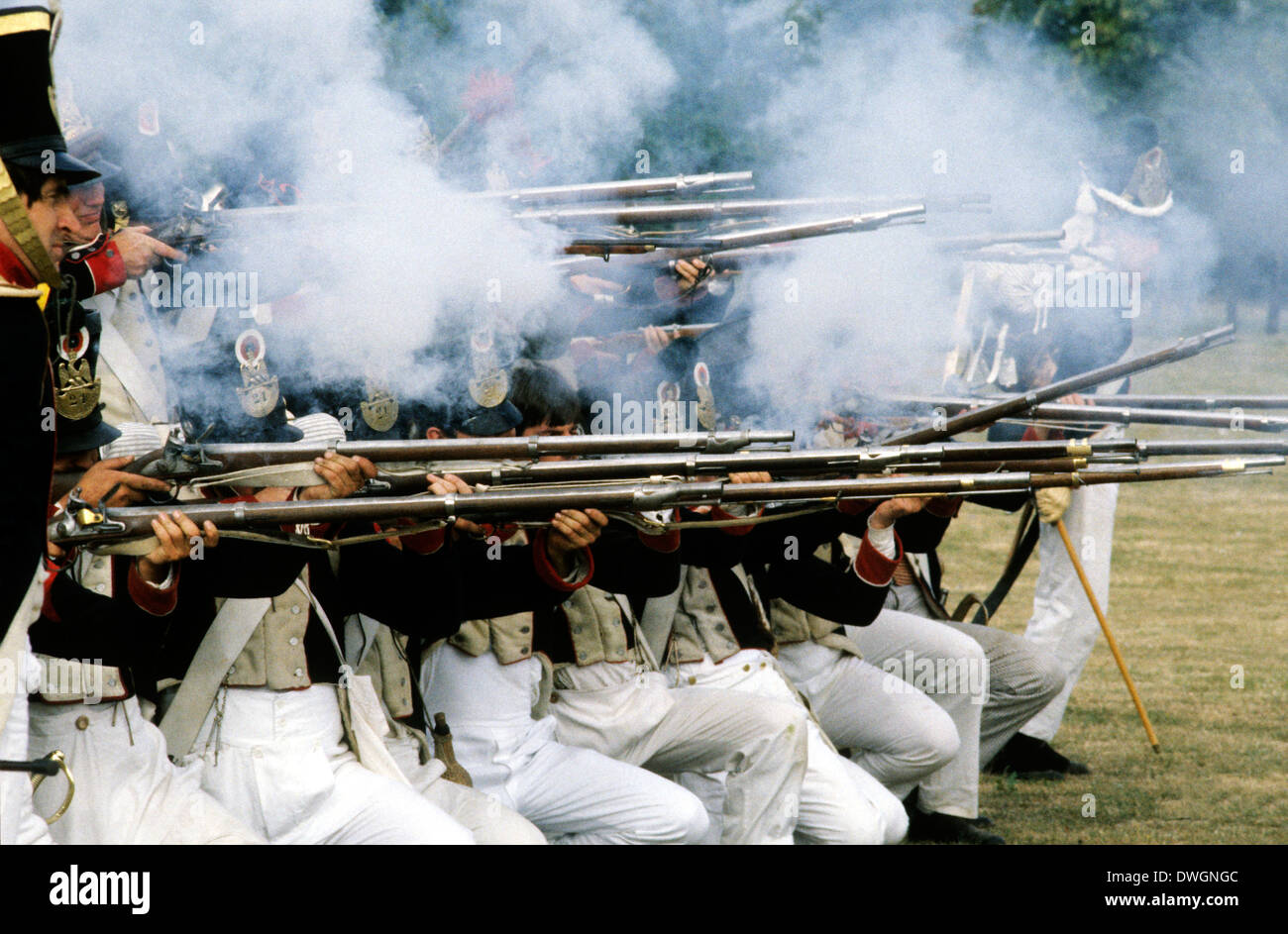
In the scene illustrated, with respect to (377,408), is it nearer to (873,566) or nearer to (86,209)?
(86,209)

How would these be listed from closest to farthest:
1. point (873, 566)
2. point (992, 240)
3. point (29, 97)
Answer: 1. point (29, 97)
2. point (873, 566)
3. point (992, 240)

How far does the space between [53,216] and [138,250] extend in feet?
5.34

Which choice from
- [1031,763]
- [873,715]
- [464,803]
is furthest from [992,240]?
[464,803]

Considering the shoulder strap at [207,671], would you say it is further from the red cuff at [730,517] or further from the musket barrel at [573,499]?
the red cuff at [730,517]

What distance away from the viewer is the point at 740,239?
604 centimetres

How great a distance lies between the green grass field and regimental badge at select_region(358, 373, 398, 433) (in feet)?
10.4

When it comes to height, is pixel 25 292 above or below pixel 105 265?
below

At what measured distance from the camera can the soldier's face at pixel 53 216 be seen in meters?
3.27

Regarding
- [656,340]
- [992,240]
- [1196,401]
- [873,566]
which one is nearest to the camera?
[873,566]

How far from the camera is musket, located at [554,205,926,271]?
19.4 feet

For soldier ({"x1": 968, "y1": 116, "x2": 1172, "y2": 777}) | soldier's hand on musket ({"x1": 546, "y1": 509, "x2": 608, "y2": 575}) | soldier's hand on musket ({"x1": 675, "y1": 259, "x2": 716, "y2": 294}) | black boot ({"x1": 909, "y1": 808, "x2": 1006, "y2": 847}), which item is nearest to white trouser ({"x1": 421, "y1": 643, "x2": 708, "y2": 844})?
soldier's hand on musket ({"x1": 546, "y1": 509, "x2": 608, "y2": 575})

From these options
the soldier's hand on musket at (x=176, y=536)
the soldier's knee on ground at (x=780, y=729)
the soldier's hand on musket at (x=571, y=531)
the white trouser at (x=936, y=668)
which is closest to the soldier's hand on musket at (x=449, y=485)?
the soldier's hand on musket at (x=571, y=531)

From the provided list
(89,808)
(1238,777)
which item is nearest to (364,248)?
(89,808)

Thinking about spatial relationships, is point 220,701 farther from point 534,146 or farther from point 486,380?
point 534,146
